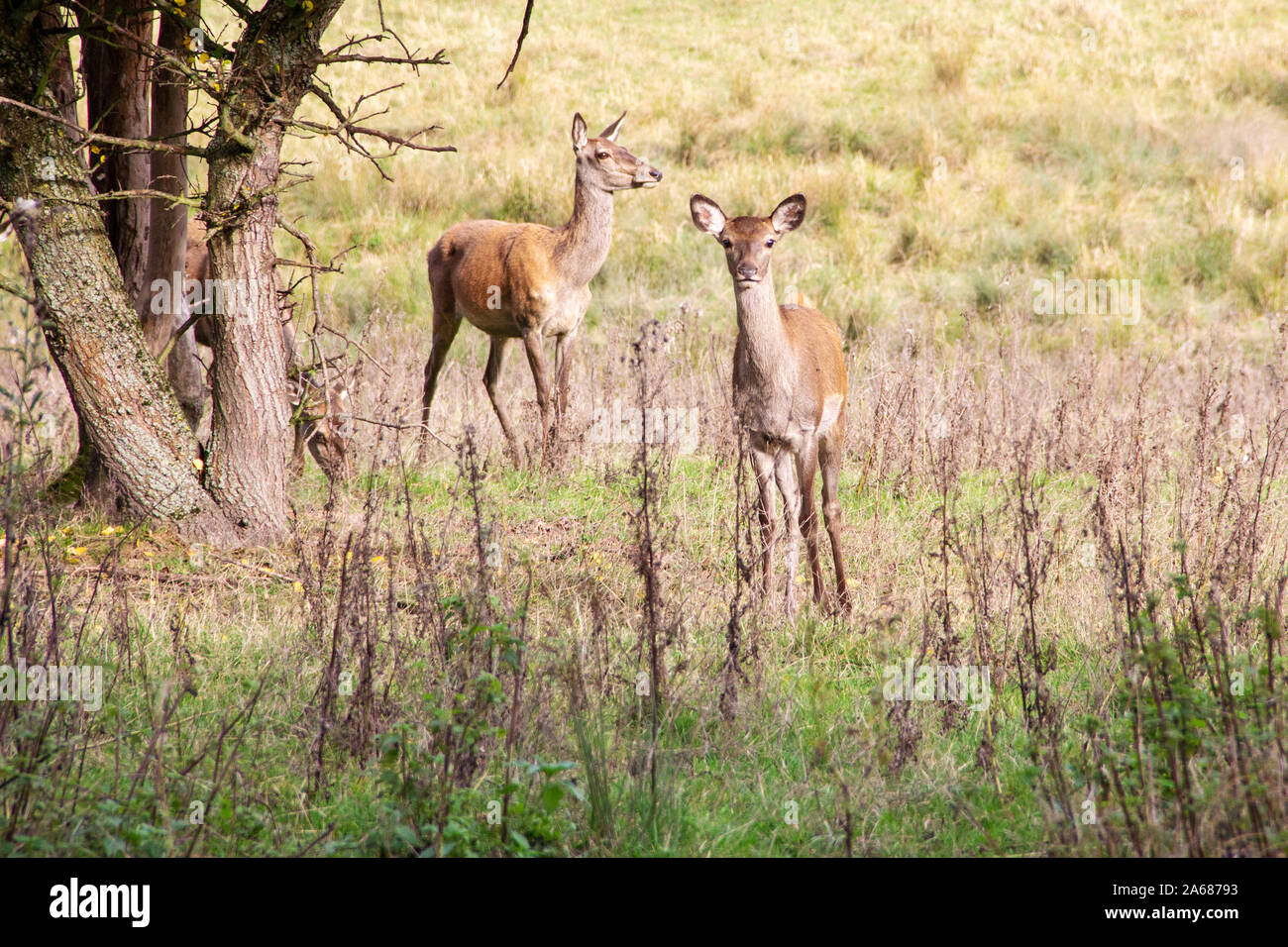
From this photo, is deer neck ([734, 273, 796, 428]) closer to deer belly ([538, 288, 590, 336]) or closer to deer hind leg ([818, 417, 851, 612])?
deer hind leg ([818, 417, 851, 612])

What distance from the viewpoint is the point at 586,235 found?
9023 mm

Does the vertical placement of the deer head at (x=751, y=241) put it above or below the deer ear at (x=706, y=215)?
below

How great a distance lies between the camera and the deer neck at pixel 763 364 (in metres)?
6.03

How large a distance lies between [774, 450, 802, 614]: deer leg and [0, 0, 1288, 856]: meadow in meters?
0.30

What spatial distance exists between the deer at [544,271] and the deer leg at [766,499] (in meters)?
2.74

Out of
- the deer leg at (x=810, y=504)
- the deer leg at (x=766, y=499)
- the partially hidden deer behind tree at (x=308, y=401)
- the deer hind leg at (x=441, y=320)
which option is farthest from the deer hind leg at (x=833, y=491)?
the deer hind leg at (x=441, y=320)

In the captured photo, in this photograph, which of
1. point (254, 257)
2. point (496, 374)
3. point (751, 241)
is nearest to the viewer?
point (254, 257)

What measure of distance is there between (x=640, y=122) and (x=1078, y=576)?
1319 centimetres

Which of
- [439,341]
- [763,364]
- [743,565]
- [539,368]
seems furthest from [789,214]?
[439,341]

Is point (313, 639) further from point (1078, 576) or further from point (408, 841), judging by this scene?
point (1078, 576)

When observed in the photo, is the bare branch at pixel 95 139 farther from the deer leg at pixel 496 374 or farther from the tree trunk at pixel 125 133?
the deer leg at pixel 496 374

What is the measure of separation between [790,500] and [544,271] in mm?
3453

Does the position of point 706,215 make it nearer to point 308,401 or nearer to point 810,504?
point 810,504

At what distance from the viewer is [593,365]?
9898 mm
